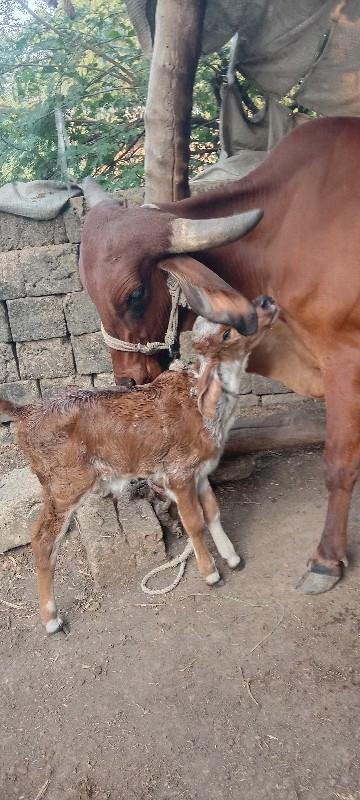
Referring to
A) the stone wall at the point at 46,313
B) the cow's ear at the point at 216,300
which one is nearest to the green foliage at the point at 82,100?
the stone wall at the point at 46,313

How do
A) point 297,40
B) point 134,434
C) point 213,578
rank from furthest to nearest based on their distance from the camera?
point 297,40 < point 213,578 < point 134,434

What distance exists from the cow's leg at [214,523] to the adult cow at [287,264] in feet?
1.29

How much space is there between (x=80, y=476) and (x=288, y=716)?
4.40ft

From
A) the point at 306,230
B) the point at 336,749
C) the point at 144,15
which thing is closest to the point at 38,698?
the point at 336,749

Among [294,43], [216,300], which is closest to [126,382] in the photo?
[216,300]

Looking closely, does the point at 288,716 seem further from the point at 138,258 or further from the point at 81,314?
the point at 81,314

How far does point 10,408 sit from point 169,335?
88 cm

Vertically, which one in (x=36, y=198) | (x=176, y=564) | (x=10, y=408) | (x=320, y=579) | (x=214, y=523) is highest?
(x=36, y=198)

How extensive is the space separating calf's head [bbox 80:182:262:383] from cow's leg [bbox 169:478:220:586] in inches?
24.8

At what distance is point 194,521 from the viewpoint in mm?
3193

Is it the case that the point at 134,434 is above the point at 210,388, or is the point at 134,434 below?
below

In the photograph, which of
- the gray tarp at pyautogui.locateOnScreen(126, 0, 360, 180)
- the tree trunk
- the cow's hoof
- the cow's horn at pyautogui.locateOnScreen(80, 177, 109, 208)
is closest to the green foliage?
the gray tarp at pyautogui.locateOnScreen(126, 0, 360, 180)

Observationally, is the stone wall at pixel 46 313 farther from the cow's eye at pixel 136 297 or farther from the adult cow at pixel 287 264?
the cow's eye at pixel 136 297

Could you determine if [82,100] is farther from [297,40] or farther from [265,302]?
[265,302]
